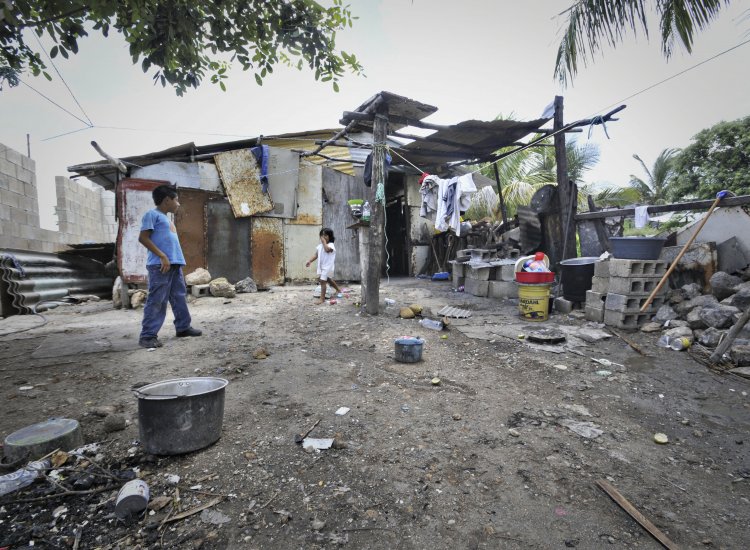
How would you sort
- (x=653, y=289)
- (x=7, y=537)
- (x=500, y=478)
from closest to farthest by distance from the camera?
1. (x=7, y=537)
2. (x=500, y=478)
3. (x=653, y=289)

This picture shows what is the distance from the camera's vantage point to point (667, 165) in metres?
26.0

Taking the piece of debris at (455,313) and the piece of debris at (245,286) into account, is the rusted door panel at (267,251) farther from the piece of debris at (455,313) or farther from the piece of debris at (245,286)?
the piece of debris at (455,313)

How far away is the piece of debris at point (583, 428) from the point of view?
2.52 m

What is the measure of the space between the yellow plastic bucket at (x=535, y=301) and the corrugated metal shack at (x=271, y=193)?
8.09ft

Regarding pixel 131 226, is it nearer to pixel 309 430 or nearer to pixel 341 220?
pixel 341 220

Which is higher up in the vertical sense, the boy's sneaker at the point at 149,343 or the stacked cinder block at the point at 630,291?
the stacked cinder block at the point at 630,291

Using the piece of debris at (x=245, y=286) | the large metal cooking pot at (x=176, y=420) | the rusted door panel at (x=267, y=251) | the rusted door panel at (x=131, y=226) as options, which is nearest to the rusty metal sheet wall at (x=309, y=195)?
the rusted door panel at (x=267, y=251)

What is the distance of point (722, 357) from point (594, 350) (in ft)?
3.74

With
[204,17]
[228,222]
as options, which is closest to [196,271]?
[228,222]

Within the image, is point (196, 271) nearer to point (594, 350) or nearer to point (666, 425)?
point (594, 350)

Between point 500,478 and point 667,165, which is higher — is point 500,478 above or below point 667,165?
below

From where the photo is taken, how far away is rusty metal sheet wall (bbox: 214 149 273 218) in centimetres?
885

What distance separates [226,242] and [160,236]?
4775 millimetres

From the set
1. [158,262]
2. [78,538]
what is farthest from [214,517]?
[158,262]
